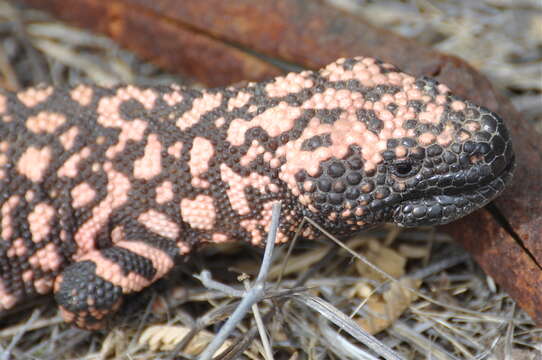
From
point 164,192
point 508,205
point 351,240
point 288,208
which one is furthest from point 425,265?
point 164,192

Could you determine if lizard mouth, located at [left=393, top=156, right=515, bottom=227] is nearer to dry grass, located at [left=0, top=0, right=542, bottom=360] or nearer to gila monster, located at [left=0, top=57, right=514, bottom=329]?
gila monster, located at [left=0, top=57, right=514, bottom=329]

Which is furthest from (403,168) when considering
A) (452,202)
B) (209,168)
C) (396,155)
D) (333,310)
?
(209,168)

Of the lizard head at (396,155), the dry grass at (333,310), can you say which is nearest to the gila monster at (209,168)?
the lizard head at (396,155)

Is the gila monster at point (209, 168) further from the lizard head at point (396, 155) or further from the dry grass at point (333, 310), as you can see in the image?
the dry grass at point (333, 310)

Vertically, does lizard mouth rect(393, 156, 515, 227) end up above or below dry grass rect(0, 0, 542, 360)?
above

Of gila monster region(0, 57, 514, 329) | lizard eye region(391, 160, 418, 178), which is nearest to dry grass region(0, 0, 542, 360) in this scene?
gila monster region(0, 57, 514, 329)

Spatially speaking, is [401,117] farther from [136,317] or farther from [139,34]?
[139,34]

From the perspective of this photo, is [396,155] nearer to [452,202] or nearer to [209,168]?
[452,202]
